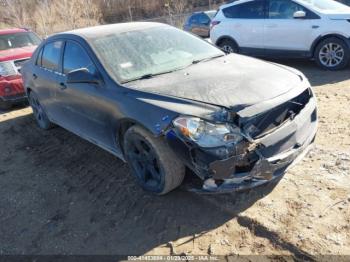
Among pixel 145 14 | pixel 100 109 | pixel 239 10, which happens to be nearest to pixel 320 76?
pixel 239 10

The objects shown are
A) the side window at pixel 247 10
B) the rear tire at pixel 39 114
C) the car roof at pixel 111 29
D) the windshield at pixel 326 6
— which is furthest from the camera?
the side window at pixel 247 10

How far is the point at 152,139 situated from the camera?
3619 mm

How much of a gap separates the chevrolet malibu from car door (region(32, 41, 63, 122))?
56 mm

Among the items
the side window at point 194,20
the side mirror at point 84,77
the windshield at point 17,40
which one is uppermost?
the side mirror at point 84,77

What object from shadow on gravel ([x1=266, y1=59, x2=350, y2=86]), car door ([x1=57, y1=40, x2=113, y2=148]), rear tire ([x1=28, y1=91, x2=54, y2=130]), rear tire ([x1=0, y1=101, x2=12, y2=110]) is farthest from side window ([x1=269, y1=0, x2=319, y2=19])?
rear tire ([x1=0, y1=101, x2=12, y2=110])

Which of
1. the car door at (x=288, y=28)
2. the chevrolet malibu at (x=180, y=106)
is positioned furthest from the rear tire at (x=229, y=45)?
the chevrolet malibu at (x=180, y=106)

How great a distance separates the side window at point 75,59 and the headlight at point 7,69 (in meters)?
3.67

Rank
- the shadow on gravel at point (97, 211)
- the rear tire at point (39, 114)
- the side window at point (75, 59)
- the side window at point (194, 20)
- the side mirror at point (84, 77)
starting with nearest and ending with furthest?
the shadow on gravel at point (97, 211) < the side mirror at point (84, 77) < the side window at point (75, 59) < the rear tire at point (39, 114) < the side window at point (194, 20)

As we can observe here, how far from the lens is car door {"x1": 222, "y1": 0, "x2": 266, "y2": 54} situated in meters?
8.96

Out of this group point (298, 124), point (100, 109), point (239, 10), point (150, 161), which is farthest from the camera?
point (239, 10)

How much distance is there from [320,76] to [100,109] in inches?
203

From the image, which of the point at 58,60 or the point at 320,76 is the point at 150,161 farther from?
the point at 320,76

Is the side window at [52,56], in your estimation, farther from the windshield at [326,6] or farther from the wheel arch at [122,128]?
the windshield at [326,6]

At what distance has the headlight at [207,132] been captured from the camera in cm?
319
